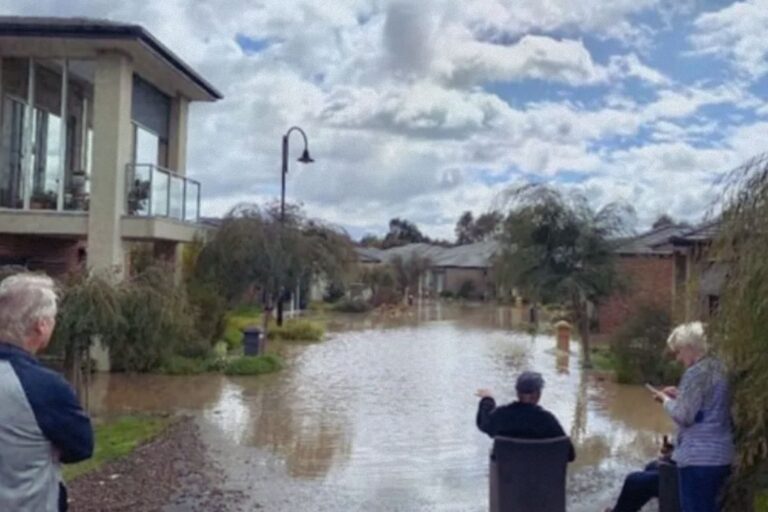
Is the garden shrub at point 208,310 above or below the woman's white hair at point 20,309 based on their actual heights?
below

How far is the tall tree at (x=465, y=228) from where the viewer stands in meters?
89.6

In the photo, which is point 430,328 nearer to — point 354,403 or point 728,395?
point 354,403

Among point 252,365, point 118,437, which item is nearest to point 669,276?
point 252,365

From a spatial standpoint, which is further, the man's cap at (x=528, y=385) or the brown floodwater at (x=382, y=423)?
the brown floodwater at (x=382, y=423)

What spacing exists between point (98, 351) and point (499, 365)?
8361 mm

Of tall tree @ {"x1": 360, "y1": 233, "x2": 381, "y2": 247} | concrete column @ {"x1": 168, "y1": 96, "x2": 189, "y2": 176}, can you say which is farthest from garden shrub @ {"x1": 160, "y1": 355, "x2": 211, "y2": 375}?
tall tree @ {"x1": 360, "y1": 233, "x2": 381, "y2": 247}

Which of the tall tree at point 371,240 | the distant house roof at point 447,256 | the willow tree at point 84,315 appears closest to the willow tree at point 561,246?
the willow tree at point 84,315

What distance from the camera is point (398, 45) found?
18188 mm

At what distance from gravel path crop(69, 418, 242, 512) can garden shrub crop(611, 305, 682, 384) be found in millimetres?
9915

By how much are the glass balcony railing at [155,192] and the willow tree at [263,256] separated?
275cm

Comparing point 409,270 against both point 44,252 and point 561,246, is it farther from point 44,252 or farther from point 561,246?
point 44,252

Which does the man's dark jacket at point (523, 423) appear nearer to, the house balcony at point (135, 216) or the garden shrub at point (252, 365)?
the garden shrub at point (252, 365)

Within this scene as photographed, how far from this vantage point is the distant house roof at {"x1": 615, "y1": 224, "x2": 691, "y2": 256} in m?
21.5

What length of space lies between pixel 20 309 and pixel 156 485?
5.01 meters
